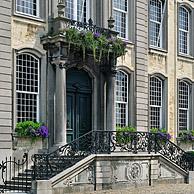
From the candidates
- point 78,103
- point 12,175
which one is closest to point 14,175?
point 12,175

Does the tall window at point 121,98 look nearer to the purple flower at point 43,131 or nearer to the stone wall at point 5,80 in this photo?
the purple flower at point 43,131

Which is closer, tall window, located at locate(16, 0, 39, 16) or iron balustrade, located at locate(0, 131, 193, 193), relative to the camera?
iron balustrade, located at locate(0, 131, 193, 193)

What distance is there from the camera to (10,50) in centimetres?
1728

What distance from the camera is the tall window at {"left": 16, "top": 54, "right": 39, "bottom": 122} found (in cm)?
1773

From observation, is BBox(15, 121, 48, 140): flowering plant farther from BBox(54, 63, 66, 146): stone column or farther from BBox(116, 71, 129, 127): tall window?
BBox(116, 71, 129, 127): tall window

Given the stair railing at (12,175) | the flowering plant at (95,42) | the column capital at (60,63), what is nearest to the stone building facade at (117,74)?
the column capital at (60,63)

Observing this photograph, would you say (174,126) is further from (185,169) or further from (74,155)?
(74,155)

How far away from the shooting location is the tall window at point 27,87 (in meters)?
17.7

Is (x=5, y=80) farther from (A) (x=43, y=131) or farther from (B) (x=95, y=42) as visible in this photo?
(B) (x=95, y=42)

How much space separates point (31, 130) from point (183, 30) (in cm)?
1273

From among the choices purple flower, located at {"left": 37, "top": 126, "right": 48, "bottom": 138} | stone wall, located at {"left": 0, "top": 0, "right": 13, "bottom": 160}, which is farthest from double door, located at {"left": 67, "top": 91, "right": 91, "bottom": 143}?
stone wall, located at {"left": 0, "top": 0, "right": 13, "bottom": 160}

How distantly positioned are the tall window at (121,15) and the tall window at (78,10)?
72.3 inches

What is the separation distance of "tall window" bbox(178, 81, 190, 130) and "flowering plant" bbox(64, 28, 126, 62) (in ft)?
23.7

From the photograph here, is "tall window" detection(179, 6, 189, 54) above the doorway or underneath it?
above
